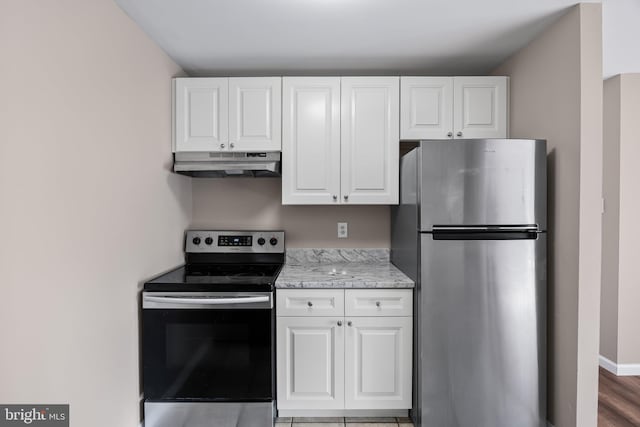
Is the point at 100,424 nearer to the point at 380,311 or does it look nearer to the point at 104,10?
the point at 380,311

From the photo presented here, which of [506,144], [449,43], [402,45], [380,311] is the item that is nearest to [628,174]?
[506,144]

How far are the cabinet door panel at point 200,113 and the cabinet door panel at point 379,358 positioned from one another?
1.50 metres

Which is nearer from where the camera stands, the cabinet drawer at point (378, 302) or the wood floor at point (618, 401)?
the cabinet drawer at point (378, 302)

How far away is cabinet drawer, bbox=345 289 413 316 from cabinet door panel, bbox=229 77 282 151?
1108 mm

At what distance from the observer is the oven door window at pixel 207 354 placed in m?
1.89

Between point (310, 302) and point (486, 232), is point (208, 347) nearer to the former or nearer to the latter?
point (310, 302)

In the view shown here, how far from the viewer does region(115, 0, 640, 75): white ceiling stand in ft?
5.59

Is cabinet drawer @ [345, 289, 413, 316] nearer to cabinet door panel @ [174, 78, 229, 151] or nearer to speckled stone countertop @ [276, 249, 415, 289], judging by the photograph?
speckled stone countertop @ [276, 249, 415, 289]

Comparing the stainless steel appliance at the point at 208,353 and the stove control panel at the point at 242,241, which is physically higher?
the stove control panel at the point at 242,241

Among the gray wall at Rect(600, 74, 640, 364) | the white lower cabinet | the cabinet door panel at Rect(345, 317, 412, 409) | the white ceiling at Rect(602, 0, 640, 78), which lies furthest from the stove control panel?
the gray wall at Rect(600, 74, 640, 364)

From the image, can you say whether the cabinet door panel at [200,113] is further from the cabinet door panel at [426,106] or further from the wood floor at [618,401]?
the wood floor at [618,401]

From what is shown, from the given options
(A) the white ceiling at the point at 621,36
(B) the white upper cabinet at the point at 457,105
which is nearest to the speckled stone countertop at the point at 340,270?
(B) the white upper cabinet at the point at 457,105

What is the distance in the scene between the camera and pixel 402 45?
209cm
